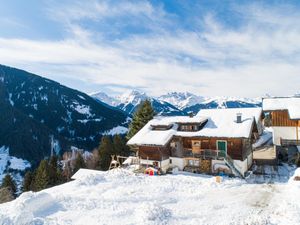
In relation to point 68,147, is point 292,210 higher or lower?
higher

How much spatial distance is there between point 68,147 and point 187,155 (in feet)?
507

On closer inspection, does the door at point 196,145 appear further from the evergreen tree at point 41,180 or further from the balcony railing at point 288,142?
the evergreen tree at point 41,180

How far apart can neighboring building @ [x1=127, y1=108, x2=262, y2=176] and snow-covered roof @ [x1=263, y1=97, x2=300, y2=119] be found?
212cm

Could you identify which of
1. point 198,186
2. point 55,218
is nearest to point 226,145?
point 198,186

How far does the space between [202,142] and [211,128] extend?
2149mm

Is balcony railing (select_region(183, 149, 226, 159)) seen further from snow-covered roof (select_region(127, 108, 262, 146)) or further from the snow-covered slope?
the snow-covered slope

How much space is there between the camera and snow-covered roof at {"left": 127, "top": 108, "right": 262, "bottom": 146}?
107ft

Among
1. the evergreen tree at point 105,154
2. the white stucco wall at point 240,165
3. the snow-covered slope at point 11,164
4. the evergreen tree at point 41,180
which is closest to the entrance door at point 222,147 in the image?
the white stucco wall at point 240,165

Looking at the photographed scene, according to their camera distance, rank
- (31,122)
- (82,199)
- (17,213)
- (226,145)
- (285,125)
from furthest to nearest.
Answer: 1. (31,122)
2. (285,125)
3. (226,145)
4. (82,199)
5. (17,213)

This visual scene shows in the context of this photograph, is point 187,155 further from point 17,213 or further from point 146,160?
point 17,213

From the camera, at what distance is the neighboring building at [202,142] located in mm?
32375

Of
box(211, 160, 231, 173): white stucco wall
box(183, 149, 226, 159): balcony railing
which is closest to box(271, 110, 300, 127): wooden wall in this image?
box(183, 149, 226, 159): balcony railing

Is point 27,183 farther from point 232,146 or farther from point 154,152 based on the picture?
point 232,146

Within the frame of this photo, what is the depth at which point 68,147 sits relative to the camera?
177m
